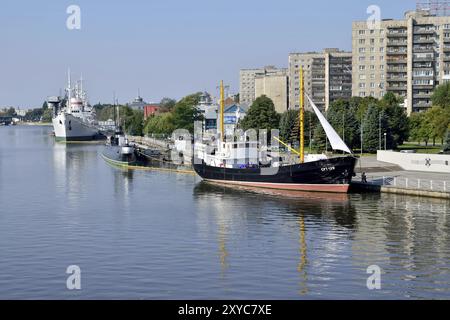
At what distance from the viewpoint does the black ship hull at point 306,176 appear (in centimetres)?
6994

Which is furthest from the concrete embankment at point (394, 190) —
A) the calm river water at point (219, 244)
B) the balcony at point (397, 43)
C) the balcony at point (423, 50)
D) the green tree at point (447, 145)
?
the balcony at point (423, 50)

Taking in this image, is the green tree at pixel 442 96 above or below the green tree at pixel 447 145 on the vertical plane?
above

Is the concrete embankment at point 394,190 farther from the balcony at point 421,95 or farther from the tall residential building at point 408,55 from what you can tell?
the balcony at point 421,95

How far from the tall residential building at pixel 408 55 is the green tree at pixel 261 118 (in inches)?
908

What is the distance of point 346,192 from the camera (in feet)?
230

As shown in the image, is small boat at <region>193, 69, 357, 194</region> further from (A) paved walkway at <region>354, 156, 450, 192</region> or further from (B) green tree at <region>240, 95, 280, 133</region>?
(B) green tree at <region>240, 95, 280, 133</region>

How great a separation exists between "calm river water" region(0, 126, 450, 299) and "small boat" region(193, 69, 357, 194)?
2.86m

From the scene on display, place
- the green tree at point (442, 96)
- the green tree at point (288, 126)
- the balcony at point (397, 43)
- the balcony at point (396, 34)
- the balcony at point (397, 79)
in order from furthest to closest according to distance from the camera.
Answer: the balcony at point (397, 79), the balcony at point (397, 43), the balcony at point (396, 34), the green tree at point (442, 96), the green tree at point (288, 126)

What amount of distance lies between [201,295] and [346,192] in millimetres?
37638

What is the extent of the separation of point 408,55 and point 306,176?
80.9 m

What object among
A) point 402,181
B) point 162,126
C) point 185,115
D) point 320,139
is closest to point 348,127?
point 320,139

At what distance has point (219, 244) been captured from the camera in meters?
46.5

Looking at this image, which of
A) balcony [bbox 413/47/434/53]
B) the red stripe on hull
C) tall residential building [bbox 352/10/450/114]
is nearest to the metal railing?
the red stripe on hull
